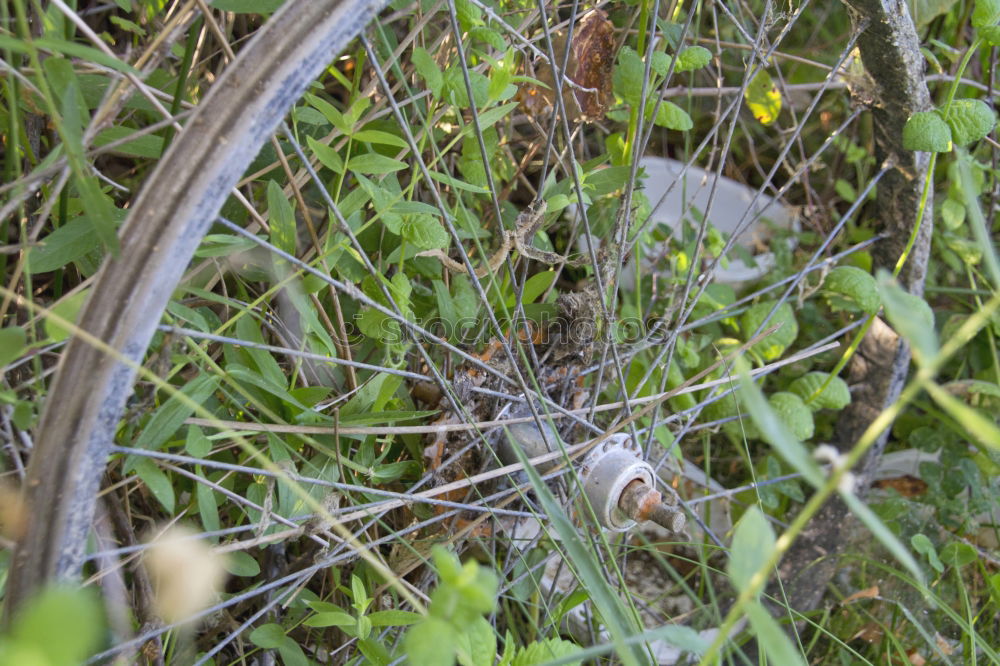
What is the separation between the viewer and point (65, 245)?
0.64m

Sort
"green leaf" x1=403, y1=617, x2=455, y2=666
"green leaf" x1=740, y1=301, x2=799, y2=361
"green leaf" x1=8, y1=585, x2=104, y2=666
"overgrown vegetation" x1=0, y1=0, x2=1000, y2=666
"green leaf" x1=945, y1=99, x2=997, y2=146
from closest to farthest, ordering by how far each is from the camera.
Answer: "green leaf" x1=8, y1=585, x2=104, y2=666 → "green leaf" x1=403, y1=617, x2=455, y2=666 → "overgrown vegetation" x1=0, y1=0, x2=1000, y2=666 → "green leaf" x1=945, y1=99, x2=997, y2=146 → "green leaf" x1=740, y1=301, x2=799, y2=361

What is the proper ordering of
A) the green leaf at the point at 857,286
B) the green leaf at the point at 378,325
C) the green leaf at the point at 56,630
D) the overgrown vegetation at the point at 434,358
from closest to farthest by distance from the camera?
the green leaf at the point at 56,630
the overgrown vegetation at the point at 434,358
the green leaf at the point at 378,325
the green leaf at the point at 857,286

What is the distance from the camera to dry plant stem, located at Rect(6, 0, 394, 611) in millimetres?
456

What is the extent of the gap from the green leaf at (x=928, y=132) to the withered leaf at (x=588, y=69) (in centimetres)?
34

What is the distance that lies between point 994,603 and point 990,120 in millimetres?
593

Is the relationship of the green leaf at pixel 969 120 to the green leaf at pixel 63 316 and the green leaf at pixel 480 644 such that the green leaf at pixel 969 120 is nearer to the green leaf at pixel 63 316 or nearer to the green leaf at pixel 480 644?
the green leaf at pixel 480 644

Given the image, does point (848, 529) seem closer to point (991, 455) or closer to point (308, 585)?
point (991, 455)

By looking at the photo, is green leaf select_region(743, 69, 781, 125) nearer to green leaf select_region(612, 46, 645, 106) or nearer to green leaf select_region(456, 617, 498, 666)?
green leaf select_region(612, 46, 645, 106)

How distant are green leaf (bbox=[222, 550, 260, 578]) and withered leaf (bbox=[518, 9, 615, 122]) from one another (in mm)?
561

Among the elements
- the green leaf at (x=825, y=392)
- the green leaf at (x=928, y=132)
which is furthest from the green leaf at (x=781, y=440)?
the green leaf at (x=825, y=392)

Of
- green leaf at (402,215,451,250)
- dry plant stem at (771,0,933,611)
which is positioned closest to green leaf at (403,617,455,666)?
green leaf at (402,215,451,250)

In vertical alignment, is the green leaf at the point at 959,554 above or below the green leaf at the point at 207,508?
below

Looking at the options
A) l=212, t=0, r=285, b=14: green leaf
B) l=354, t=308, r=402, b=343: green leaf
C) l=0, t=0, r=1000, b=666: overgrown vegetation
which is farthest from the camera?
l=354, t=308, r=402, b=343: green leaf

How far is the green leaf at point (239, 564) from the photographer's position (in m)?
0.71
